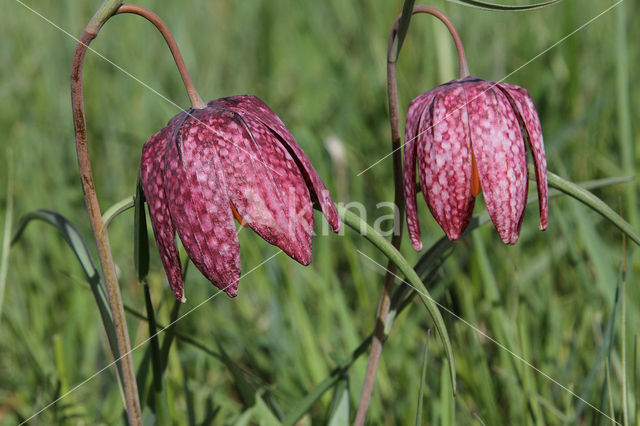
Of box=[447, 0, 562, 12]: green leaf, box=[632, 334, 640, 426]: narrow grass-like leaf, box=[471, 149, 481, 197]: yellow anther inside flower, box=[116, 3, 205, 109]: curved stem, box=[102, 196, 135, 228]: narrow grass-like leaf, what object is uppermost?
box=[116, 3, 205, 109]: curved stem

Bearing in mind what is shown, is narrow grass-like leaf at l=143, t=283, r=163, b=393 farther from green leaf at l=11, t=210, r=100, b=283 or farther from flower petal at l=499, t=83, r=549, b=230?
flower petal at l=499, t=83, r=549, b=230

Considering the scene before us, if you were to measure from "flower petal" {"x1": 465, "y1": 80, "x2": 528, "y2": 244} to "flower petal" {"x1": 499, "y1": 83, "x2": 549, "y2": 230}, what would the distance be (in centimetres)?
2

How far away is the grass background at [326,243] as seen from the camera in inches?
51.1

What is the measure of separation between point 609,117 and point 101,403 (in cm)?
172

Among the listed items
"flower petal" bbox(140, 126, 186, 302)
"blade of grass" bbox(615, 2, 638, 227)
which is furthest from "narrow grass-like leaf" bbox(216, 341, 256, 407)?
"blade of grass" bbox(615, 2, 638, 227)

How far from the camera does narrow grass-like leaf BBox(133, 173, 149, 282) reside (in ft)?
2.84

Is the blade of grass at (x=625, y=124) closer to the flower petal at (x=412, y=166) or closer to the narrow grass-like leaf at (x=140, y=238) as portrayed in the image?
the flower petal at (x=412, y=166)

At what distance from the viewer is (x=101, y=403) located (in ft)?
4.69

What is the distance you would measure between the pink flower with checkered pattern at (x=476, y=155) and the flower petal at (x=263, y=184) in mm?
184

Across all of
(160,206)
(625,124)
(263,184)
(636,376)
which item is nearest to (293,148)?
(263,184)

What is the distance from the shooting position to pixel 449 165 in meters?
0.89

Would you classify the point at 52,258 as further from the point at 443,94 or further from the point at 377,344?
the point at 443,94

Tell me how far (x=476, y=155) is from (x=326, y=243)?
778 millimetres

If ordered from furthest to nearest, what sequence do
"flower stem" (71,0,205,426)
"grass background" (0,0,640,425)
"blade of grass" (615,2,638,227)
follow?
1. "blade of grass" (615,2,638,227)
2. "grass background" (0,0,640,425)
3. "flower stem" (71,0,205,426)
